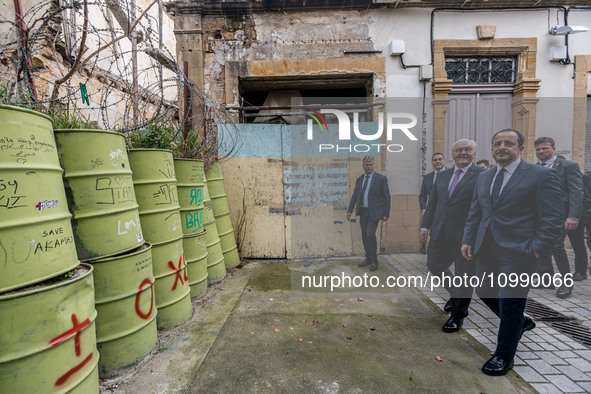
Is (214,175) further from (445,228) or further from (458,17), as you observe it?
(458,17)

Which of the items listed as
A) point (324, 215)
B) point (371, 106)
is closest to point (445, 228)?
point (324, 215)

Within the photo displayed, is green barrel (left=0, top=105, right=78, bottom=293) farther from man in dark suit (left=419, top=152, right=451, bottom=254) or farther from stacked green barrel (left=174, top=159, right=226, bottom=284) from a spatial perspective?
man in dark suit (left=419, top=152, right=451, bottom=254)

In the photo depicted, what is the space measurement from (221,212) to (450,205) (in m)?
3.39

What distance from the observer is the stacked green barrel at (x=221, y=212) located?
15.5ft

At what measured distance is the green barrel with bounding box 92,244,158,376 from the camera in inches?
90.0

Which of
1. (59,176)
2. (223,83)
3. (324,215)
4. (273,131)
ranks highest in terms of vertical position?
(223,83)

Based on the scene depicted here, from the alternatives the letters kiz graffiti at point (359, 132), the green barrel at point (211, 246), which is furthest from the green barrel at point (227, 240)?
the letters kiz graffiti at point (359, 132)

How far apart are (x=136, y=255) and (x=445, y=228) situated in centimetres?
297

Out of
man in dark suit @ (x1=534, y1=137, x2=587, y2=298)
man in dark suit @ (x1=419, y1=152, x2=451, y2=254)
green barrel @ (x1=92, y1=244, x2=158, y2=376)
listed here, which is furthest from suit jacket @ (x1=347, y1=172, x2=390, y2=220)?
green barrel @ (x1=92, y1=244, x2=158, y2=376)

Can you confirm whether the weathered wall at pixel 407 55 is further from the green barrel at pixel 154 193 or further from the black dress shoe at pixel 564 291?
the green barrel at pixel 154 193

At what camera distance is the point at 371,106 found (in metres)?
5.48

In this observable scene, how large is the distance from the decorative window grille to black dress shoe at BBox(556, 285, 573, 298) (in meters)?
3.94

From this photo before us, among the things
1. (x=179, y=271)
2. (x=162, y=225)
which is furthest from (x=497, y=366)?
(x=162, y=225)

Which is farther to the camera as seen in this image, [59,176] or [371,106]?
[371,106]
